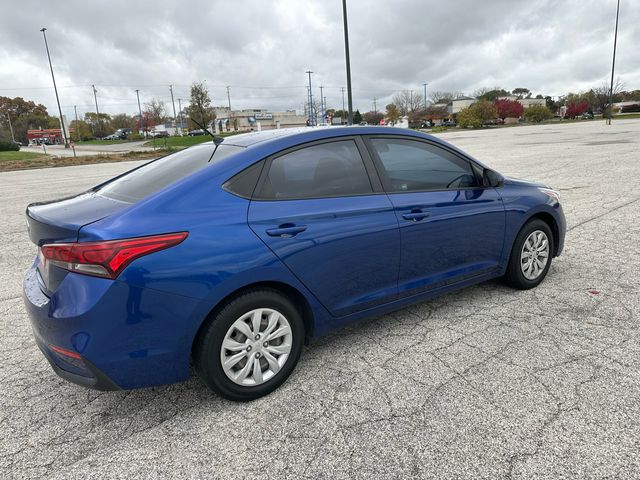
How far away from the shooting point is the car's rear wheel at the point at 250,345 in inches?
99.3

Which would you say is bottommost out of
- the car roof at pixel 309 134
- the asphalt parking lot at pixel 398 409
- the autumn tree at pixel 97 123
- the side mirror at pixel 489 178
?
the asphalt parking lot at pixel 398 409

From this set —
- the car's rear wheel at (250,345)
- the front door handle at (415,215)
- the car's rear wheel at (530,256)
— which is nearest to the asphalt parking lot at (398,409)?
the car's rear wheel at (250,345)

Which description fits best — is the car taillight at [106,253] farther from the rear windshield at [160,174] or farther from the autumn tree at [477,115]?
the autumn tree at [477,115]

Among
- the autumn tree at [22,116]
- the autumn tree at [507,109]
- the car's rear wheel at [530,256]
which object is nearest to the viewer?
the car's rear wheel at [530,256]

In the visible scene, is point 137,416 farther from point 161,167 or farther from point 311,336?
point 161,167

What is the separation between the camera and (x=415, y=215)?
326 cm

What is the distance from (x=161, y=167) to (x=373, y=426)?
2.19m

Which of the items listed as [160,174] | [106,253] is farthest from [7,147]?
[106,253]

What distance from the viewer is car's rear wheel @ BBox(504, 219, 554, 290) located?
407cm

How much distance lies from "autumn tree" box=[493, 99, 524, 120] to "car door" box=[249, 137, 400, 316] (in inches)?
3529

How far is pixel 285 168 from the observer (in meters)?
2.90

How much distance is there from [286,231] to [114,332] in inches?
41.2

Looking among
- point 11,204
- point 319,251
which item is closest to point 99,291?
point 319,251

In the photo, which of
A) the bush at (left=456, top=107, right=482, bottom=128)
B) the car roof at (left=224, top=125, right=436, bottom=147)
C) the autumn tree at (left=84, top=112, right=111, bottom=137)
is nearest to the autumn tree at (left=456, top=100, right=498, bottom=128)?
the bush at (left=456, top=107, right=482, bottom=128)
